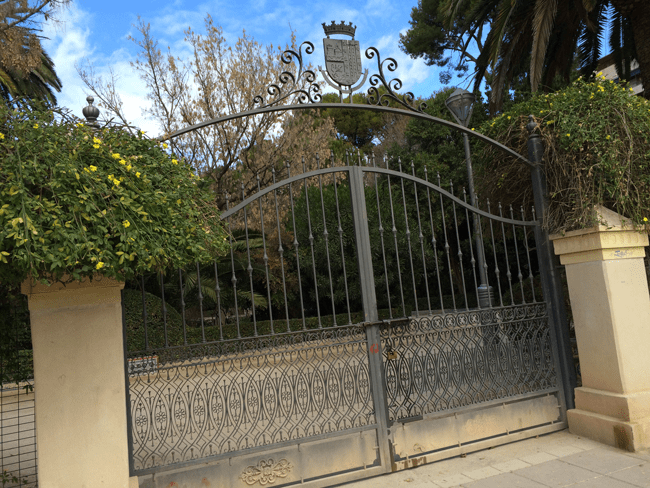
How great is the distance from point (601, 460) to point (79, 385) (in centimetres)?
434

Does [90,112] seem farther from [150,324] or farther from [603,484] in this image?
[150,324]

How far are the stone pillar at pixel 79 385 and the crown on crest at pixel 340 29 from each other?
2.99 metres

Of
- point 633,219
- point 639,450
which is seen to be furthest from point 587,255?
point 639,450

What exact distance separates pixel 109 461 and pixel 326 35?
3.99 meters

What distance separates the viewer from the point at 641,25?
799cm

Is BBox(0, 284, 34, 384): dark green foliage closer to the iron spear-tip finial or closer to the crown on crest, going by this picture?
the crown on crest

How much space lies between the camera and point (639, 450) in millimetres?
4293

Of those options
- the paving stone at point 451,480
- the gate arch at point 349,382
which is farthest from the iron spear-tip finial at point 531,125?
the paving stone at point 451,480

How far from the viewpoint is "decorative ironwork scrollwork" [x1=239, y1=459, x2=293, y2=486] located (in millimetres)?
3641

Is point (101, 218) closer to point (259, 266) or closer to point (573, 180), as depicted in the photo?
point (573, 180)

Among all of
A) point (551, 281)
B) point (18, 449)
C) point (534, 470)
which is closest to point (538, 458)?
point (534, 470)

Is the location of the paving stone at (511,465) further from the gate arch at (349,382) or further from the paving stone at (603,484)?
the paving stone at (603,484)

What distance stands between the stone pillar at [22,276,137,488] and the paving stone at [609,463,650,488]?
12.4ft

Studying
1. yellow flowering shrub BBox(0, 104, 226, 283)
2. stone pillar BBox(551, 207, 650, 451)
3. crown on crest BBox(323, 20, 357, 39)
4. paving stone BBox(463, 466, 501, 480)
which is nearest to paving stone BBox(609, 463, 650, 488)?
stone pillar BBox(551, 207, 650, 451)
